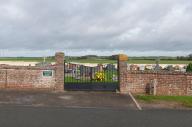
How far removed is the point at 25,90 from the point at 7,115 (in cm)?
737

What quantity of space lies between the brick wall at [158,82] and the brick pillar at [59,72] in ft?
9.53

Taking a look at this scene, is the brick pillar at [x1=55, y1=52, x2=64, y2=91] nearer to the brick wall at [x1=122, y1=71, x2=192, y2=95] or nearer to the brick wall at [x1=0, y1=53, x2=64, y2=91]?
the brick wall at [x1=0, y1=53, x2=64, y2=91]

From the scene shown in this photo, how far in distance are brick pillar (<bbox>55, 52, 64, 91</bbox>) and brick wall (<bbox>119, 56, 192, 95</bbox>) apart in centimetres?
290

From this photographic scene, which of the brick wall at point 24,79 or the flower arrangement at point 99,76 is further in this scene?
the flower arrangement at point 99,76

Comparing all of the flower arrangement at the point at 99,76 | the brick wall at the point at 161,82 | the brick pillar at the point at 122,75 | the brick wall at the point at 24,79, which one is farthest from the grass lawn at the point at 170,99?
the flower arrangement at the point at 99,76

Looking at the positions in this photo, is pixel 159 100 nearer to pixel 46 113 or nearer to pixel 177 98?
pixel 177 98

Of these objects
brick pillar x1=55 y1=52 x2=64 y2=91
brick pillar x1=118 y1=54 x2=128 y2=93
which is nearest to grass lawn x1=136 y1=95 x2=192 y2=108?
brick pillar x1=118 y1=54 x2=128 y2=93

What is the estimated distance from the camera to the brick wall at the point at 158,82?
797 inches

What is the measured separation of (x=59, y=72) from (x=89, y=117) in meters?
7.61

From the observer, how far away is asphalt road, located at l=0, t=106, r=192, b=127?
11.7 metres

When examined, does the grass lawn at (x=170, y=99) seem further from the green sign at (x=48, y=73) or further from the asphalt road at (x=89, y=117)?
the green sign at (x=48, y=73)

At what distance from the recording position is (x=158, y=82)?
66.7 ft

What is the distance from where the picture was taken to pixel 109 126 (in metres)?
11.5

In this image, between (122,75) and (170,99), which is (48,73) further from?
(170,99)
